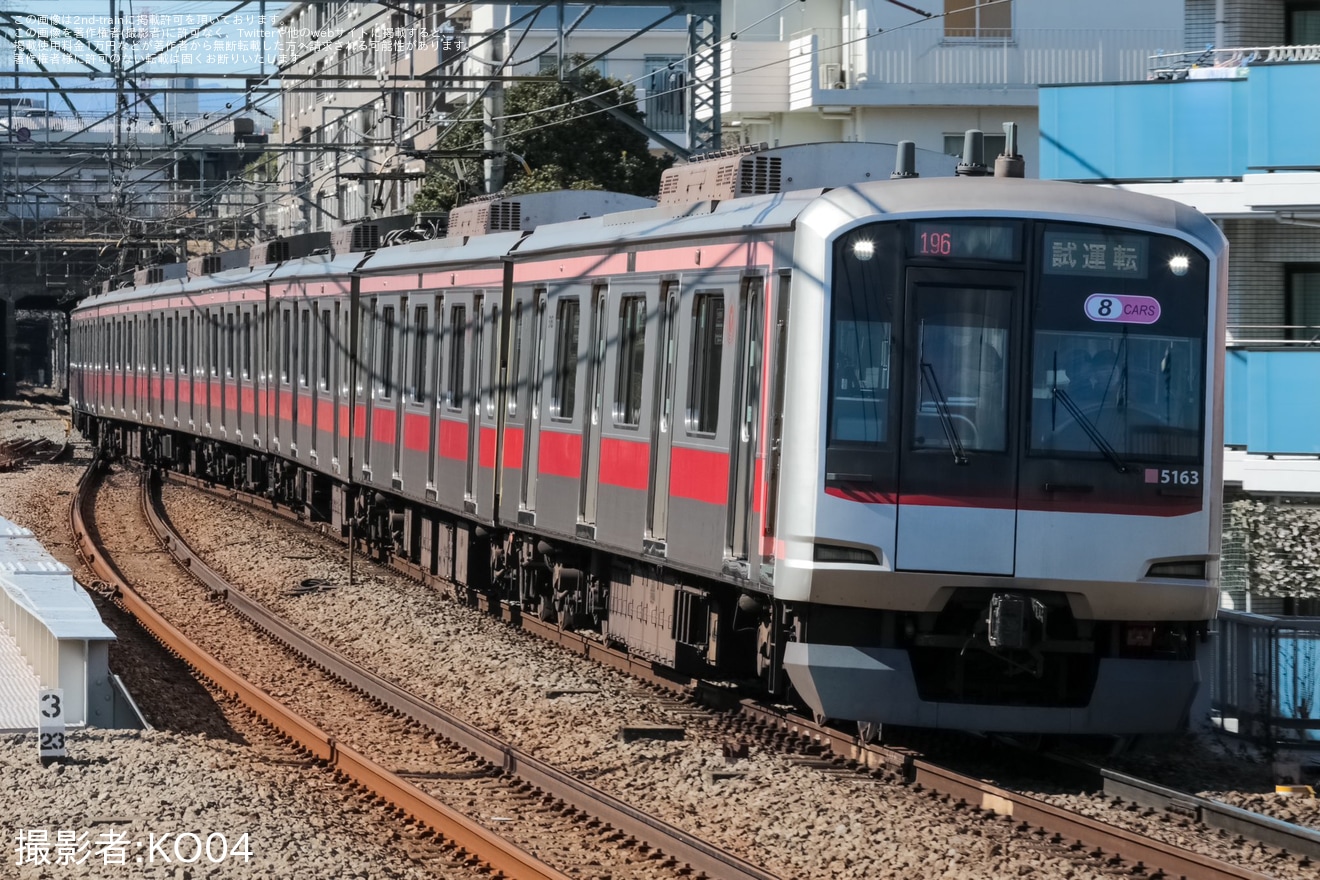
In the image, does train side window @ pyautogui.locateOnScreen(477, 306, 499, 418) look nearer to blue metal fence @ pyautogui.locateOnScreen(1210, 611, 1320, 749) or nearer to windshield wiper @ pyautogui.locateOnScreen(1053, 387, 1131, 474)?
blue metal fence @ pyautogui.locateOnScreen(1210, 611, 1320, 749)

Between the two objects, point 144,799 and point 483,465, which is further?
point 483,465

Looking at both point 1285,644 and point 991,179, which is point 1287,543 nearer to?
point 1285,644

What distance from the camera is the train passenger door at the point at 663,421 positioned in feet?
35.2

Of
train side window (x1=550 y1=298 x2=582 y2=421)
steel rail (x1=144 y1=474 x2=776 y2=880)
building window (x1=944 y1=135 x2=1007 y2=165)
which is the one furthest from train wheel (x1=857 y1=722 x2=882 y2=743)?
building window (x1=944 y1=135 x2=1007 y2=165)

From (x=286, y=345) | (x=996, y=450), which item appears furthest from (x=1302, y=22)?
(x=286, y=345)

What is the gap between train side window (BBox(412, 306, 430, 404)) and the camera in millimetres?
16250

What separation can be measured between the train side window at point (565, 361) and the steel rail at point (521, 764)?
84.4 inches

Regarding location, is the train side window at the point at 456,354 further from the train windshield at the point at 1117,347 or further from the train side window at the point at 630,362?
the train windshield at the point at 1117,347

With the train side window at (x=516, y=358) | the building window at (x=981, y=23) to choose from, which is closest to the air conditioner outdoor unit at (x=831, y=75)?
the building window at (x=981, y=23)

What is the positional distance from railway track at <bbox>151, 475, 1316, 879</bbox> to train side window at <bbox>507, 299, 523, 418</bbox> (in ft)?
6.88

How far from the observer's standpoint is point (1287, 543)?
1619 centimetres

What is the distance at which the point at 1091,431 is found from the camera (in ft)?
28.8

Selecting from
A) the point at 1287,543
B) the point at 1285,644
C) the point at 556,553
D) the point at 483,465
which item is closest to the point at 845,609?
the point at 1285,644

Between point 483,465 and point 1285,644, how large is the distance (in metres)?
6.29
